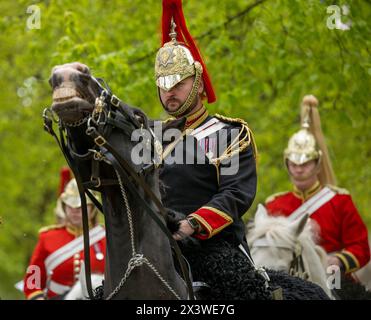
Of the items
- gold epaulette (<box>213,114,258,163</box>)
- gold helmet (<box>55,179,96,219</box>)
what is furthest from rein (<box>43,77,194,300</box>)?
gold helmet (<box>55,179,96,219</box>)

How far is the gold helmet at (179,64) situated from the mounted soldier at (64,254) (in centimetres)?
457

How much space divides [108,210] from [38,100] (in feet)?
41.8

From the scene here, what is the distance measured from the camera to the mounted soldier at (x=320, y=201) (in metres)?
10.6

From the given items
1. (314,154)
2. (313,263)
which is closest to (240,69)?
(314,154)

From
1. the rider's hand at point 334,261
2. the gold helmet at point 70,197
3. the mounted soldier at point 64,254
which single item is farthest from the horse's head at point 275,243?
the gold helmet at point 70,197

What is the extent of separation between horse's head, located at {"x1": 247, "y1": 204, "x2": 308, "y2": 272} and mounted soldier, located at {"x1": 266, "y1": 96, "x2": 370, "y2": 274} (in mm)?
1675

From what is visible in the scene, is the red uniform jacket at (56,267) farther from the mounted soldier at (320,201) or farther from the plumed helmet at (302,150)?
the plumed helmet at (302,150)

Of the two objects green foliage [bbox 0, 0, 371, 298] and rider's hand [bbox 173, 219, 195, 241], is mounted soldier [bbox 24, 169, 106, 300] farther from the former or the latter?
rider's hand [bbox 173, 219, 195, 241]

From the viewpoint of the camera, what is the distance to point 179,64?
6.33 meters

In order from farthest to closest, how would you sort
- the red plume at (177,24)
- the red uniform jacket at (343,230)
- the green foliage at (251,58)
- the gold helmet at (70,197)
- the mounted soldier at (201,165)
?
the gold helmet at (70,197), the green foliage at (251,58), the red uniform jacket at (343,230), the red plume at (177,24), the mounted soldier at (201,165)

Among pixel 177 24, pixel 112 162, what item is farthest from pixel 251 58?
pixel 112 162

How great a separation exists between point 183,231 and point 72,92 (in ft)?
3.68
